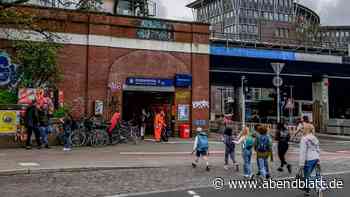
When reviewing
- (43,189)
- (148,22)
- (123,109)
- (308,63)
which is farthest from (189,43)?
(43,189)

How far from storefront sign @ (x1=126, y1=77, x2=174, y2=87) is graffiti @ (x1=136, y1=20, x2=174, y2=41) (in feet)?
7.81

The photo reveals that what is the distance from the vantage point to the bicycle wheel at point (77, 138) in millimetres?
22594

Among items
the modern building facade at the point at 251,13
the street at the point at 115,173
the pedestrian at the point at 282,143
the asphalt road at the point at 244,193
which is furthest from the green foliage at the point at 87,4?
the modern building facade at the point at 251,13

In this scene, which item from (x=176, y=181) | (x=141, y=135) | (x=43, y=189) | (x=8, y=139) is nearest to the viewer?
(x=43, y=189)

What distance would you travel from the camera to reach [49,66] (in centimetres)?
2434

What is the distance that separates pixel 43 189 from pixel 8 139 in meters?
10.8

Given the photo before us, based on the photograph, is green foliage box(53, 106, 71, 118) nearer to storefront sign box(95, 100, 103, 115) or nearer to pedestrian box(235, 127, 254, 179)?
storefront sign box(95, 100, 103, 115)

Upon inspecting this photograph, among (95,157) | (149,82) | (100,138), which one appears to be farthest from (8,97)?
(149,82)

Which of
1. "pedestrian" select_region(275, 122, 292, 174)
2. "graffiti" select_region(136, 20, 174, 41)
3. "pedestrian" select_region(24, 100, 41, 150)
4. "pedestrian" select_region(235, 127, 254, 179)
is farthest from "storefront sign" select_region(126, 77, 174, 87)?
"pedestrian" select_region(235, 127, 254, 179)

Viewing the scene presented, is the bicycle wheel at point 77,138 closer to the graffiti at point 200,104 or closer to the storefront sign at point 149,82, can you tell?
the storefront sign at point 149,82

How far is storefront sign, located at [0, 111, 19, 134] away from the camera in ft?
71.9

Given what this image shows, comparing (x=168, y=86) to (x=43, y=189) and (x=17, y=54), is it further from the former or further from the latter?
(x=43, y=189)

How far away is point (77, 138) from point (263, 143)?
36.4 feet

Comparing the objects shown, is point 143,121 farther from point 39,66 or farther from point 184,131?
point 39,66
